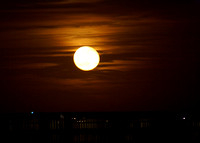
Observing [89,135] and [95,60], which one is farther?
[89,135]

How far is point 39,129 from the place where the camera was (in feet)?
8.05

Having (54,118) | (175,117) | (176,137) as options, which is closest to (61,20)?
(54,118)

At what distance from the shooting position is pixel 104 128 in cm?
242

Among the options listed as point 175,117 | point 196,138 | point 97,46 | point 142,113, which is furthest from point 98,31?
point 196,138

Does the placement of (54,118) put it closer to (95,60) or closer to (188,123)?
(95,60)

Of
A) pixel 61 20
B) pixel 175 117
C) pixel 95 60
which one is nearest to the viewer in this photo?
pixel 61 20

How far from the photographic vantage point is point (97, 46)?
2.01 m

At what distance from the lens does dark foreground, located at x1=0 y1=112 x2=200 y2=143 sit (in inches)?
93.5

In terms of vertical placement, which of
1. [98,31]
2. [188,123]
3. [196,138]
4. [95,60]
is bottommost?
[196,138]

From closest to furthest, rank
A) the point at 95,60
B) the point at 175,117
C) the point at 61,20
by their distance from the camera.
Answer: the point at 61,20
the point at 95,60
the point at 175,117

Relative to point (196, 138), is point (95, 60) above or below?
above

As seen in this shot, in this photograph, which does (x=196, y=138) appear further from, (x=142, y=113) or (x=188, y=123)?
(x=142, y=113)

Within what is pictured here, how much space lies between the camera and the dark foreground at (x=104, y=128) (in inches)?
93.5

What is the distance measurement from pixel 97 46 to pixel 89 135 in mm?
980
